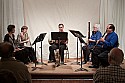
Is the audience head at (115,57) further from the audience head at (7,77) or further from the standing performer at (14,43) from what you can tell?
the standing performer at (14,43)

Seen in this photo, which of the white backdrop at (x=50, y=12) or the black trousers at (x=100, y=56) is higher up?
the white backdrop at (x=50, y=12)

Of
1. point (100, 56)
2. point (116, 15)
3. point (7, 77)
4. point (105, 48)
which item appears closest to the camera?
point (7, 77)

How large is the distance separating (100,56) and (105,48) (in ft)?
1.19

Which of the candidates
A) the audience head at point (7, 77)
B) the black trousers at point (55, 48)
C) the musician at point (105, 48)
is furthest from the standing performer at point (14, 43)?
the audience head at point (7, 77)

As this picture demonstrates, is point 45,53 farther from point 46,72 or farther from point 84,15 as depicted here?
point 46,72

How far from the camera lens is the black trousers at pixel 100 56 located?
545cm

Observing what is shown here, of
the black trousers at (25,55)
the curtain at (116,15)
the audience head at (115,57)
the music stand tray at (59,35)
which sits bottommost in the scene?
the black trousers at (25,55)

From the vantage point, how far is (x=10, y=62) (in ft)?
8.70

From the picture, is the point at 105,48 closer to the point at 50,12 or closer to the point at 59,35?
the point at 59,35

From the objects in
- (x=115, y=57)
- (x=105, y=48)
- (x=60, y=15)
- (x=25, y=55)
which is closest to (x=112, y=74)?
(x=115, y=57)

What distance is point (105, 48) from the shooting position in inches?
225

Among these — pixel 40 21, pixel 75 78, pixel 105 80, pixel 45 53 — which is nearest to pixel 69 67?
pixel 75 78

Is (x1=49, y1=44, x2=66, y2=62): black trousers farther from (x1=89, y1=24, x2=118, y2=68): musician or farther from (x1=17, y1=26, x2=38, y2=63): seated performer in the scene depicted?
(x1=89, y1=24, x2=118, y2=68): musician

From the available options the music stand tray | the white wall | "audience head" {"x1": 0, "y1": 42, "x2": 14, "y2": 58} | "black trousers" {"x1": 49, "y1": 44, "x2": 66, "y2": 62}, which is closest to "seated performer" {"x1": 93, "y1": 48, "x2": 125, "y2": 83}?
"audience head" {"x1": 0, "y1": 42, "x2": 14, "y2": 58}
